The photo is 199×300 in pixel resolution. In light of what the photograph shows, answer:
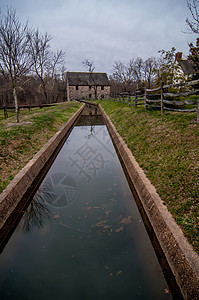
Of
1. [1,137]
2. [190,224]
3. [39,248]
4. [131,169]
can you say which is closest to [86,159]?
[131,169]

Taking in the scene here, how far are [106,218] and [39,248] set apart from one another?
132cm

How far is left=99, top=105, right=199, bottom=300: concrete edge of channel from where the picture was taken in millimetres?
2108

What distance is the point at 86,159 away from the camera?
22.8ft

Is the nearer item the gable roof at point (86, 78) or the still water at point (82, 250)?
the still water at point (82, 250)

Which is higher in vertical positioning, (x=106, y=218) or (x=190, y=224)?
(x=190, y=224)

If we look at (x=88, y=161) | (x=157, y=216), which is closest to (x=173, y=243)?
(x=157, y=216)

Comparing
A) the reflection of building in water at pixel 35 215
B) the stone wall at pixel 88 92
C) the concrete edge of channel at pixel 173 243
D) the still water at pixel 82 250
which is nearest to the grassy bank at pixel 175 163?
the concrete edge of channel at pixel 173 243

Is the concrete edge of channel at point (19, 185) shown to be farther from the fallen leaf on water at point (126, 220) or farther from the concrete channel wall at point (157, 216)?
the fallen leaf on water at point (126, 220)

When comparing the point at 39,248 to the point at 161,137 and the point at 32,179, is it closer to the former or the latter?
the point at 32,179

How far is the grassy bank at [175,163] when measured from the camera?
296cm

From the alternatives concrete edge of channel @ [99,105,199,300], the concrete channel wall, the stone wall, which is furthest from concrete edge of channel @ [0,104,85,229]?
the stone wall

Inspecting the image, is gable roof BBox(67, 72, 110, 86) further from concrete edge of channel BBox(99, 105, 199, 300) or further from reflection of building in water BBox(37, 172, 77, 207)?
concrete edge of channel BBox(99, 105, 199, 300)

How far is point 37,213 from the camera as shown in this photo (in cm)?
391

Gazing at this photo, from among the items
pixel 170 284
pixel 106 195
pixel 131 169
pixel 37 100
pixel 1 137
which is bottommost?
pixel 170 284
